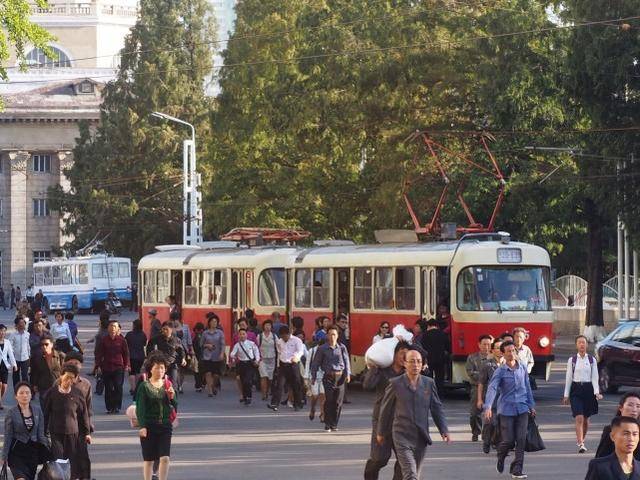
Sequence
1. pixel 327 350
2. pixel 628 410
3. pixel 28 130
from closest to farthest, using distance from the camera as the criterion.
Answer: pixel 628 410
pixel 327 350
pixel 28 130

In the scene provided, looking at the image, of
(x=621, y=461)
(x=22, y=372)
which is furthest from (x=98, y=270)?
(x=621, y=461)

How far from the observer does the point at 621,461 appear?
30.9ft

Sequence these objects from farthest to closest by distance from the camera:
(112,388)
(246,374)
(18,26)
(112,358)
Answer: (18,26) → (246,374) → (112,388) → (112,358)

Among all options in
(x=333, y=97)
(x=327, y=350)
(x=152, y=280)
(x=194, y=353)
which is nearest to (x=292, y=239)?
(x=152, y=280)

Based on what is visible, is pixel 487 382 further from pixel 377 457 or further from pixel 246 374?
pixel 246 374

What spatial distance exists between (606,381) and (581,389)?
36.3ft

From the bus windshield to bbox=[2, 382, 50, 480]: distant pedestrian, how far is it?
→ 53.1ft

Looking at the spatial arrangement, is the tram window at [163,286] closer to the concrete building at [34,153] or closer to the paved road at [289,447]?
the paved road at [289,447]

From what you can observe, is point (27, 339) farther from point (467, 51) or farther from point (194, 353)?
point (467, 51)

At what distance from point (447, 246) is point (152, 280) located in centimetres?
1398

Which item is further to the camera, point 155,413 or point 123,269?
point 123,269

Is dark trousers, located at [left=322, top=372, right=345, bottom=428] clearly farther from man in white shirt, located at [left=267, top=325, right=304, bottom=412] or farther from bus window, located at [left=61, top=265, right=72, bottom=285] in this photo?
bus window, located at [left=61, top=265, right=72, bottom=285]

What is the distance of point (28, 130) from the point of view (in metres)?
107

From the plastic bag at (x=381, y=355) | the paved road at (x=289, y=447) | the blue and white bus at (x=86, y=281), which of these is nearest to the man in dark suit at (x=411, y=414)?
the plastic bag at (x=381, y=355)
